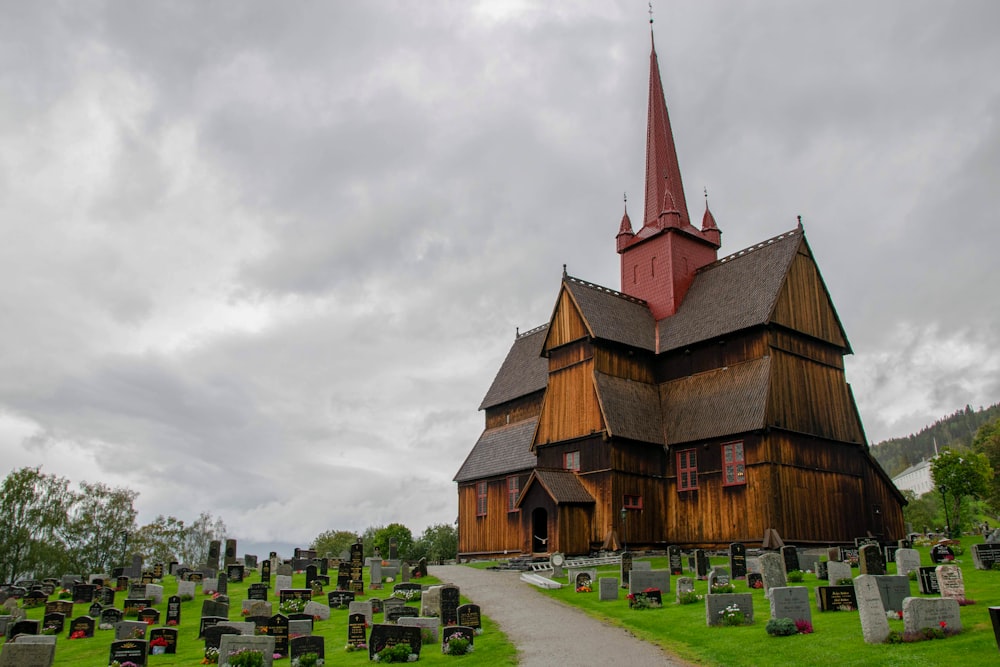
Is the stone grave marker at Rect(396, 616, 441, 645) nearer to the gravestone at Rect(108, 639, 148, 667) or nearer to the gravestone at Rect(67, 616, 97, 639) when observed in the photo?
the gravestone at Rect(108, 639, 148, 667)

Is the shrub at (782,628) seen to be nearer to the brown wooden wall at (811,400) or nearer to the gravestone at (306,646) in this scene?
the gravestone at (306,646)

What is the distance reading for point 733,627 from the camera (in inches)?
603

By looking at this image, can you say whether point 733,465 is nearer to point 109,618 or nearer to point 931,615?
point 931,615

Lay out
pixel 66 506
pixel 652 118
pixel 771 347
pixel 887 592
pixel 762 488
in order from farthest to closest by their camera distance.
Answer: pixel 66 506, pixel 652 118, pixel 771 347, pixel 762 488, pixel 887 592

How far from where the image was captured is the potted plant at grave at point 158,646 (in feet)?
57.0

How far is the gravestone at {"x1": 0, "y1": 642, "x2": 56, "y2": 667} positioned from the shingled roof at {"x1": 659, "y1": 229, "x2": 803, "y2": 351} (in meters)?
25.8

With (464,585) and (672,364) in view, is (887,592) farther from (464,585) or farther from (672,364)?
(672,364)

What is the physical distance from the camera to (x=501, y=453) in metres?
40.8

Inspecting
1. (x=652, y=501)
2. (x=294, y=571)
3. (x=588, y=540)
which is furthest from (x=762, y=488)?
(x=294, y=571)

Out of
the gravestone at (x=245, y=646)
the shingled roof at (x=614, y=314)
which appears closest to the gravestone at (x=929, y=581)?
the gravestone at (x=245, y=646)

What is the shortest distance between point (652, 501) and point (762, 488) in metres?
5.12

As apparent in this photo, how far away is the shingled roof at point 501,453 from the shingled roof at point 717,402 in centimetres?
799

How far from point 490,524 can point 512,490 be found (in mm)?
2489

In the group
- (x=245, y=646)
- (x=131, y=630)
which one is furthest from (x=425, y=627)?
(x=131, y=630)
